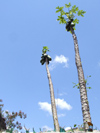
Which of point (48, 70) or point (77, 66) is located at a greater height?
point (48, 70)

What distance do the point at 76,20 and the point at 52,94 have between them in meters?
10.7

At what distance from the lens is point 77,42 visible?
44.1 feet

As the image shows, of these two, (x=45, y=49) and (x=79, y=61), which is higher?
(x=45, y=49)

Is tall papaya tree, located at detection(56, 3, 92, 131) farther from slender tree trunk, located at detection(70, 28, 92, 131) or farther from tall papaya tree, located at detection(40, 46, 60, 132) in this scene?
tall papaya tree, located at detection(40, 46, 60, 132)


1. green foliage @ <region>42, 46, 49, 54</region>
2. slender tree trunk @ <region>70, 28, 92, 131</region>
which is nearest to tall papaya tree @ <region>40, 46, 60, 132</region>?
green foliage @ <region>42, 46, 49, 54</region>

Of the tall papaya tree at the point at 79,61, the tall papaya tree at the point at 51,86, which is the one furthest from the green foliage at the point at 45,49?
the tall papaya tree at the point at 79,61

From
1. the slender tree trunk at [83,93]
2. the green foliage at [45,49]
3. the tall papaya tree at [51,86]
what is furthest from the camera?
the green foliage at [45,49]

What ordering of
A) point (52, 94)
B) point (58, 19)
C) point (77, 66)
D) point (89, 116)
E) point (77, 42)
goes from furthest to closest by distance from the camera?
point (52, 94) < point (58, 19) < point (77, 42) < point (77, 66) < point (89, 116)

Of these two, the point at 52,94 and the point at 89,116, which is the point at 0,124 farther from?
the point at 89,116

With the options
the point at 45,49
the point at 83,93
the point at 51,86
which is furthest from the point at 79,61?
the point at 45,49

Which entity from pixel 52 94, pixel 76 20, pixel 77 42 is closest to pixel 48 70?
pixel 52 94

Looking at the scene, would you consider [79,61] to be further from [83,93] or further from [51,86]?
[51,86]

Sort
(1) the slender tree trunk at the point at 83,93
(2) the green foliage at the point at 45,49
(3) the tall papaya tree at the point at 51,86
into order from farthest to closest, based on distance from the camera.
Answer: (2) the green foliage at the point at 45,49 → (3) the tall papaya tree at the point at 51,86 → (1) the slender tree trunk at the point at 83,93

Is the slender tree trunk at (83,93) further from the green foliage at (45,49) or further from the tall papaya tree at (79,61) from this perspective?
the green foliage at (45,49)
